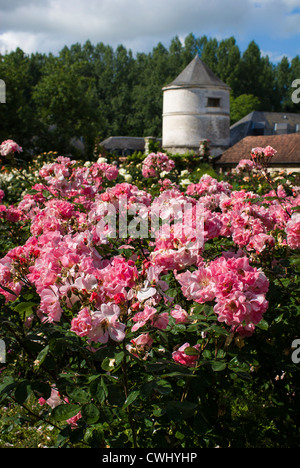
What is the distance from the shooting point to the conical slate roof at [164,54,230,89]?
3581 centimetres

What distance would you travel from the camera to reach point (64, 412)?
1.97 m

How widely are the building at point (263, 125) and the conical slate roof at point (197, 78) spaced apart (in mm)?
14156

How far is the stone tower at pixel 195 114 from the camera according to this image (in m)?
35.2

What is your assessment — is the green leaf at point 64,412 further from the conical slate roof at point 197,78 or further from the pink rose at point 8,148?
the conical slate roof at point 197,78

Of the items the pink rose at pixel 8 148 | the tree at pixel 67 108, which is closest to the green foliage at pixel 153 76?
the tree at pixel 67 108

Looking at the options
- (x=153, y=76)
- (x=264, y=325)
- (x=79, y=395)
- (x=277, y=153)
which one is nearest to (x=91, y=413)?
(x=79, y=395)

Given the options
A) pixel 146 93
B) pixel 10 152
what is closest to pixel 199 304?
pixel 10 152

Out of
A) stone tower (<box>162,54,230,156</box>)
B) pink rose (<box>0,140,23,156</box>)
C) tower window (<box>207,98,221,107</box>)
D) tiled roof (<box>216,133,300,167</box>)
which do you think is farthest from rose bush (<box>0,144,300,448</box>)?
tower window (<box>207,98,221,107</box>)

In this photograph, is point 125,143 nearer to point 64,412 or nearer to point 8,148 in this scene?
point 8,148

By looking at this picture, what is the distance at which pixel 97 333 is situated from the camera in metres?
1.88

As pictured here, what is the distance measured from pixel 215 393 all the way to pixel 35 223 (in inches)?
58.2

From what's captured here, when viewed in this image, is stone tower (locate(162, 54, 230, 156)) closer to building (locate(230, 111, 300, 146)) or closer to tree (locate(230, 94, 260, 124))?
building (locate(230, 111, 300, 146))

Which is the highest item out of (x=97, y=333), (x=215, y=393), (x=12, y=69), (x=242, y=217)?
(x=12, y=69)
